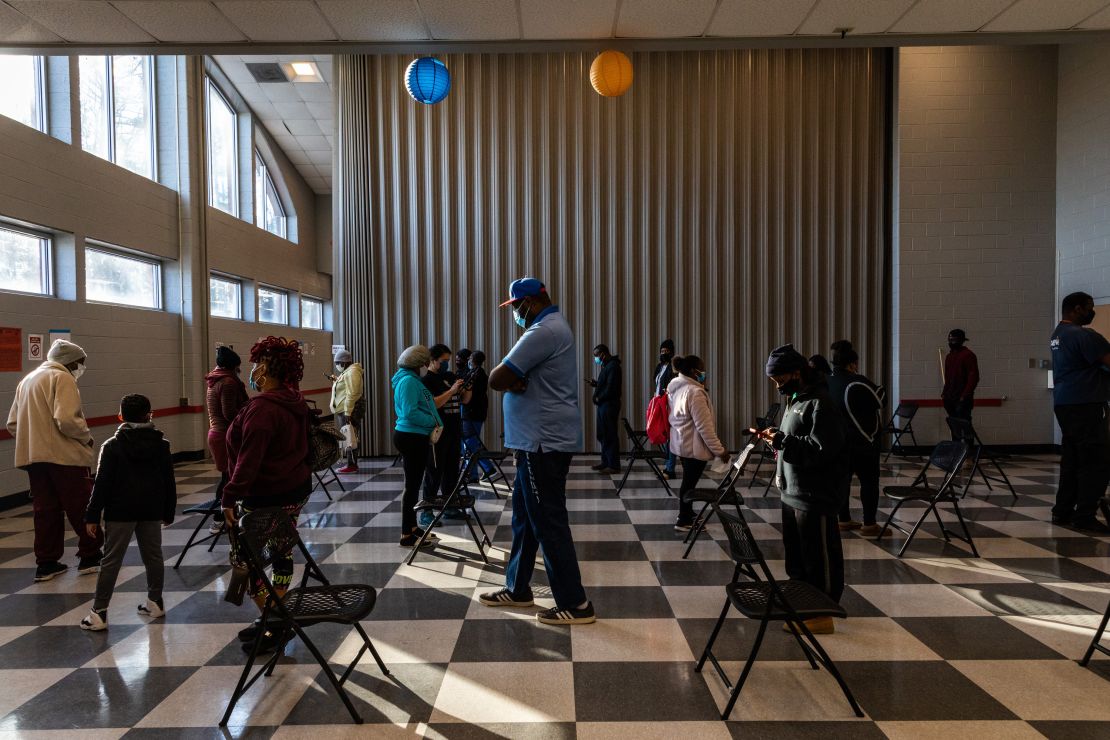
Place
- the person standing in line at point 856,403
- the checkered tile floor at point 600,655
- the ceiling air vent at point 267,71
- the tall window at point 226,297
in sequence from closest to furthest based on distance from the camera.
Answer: the checkered tile floor at point 600,655, the person standing in line at point 856,403, the ceiling air vent at point 267,71, the tall window at point 226,297

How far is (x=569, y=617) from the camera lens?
3.14 meters

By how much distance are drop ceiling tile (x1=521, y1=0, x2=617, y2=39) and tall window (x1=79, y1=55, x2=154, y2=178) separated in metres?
5.52

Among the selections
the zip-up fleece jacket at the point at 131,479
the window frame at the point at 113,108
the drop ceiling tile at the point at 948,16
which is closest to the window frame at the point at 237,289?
the window frame at the point at 113,108

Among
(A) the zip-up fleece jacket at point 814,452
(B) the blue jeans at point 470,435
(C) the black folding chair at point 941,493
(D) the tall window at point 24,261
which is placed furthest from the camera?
(B) the blue jeans at point 470,435

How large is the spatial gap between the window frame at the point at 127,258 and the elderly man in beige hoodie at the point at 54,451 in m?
3.22

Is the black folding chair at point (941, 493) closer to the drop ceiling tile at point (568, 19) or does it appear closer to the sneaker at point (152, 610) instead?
the drop ceiling tile at point (568, 19)

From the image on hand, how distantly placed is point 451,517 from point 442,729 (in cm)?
313

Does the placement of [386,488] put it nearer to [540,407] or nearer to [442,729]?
[540,407]

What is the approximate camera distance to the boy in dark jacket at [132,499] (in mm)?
3211

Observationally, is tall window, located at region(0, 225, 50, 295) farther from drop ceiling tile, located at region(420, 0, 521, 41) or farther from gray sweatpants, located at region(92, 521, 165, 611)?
drop ceiling tile, located at region(420, 0, 521, 41)

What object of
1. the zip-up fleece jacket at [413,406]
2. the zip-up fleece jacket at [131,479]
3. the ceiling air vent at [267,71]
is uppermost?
the ceiling air vent at [267,71]

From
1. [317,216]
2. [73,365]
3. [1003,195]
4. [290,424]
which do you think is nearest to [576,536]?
[290,424]

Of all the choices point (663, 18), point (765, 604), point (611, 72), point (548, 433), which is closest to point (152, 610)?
point (548, 433)

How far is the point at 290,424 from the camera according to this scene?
9.18 feet
